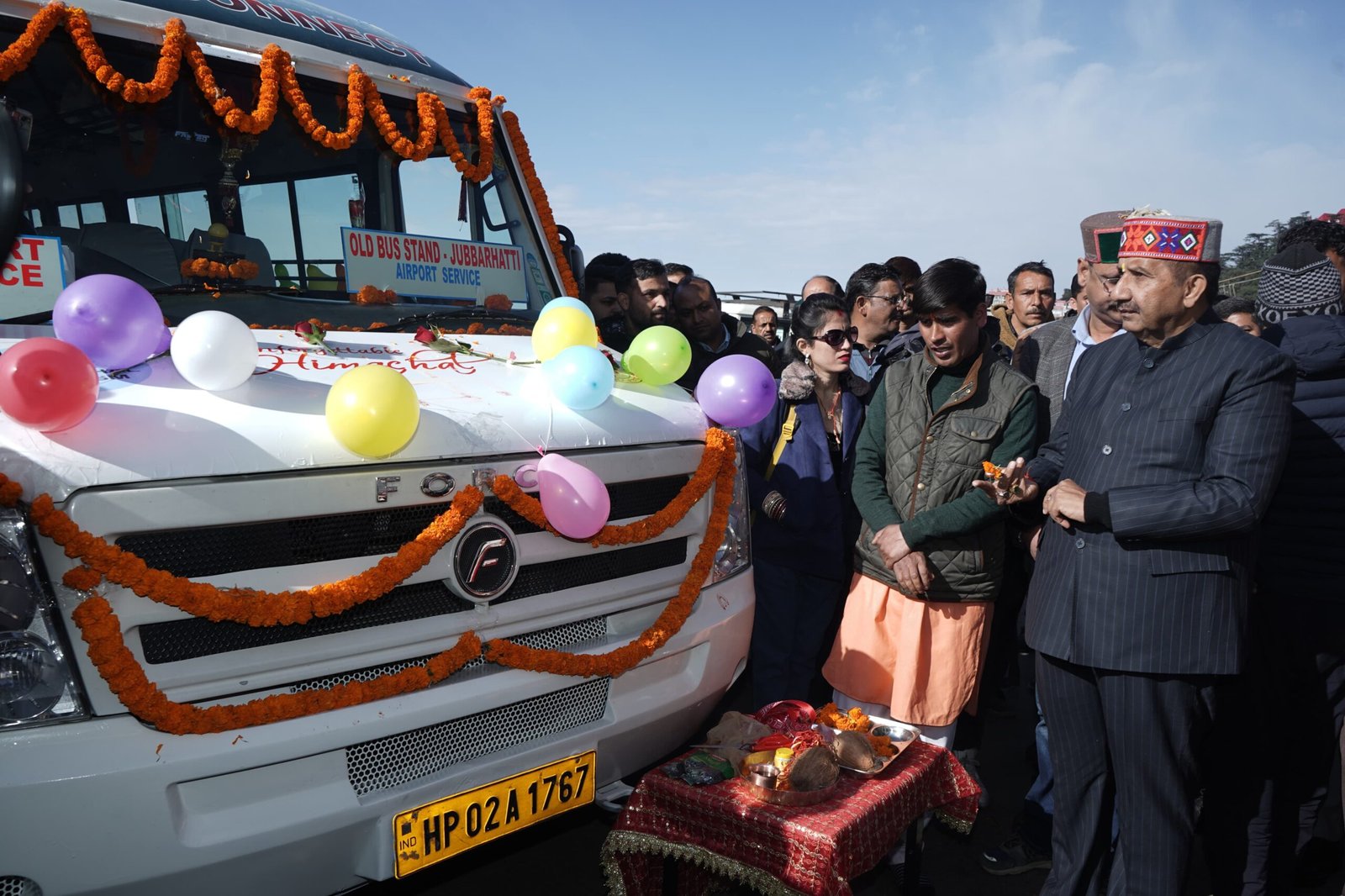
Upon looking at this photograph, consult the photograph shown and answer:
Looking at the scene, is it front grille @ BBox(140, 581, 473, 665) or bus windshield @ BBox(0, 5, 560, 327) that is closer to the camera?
front grille @ BBox(140, 581, 473, 665)

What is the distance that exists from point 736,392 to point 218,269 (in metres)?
1.73

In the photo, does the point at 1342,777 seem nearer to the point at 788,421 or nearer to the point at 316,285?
the point at 788,421

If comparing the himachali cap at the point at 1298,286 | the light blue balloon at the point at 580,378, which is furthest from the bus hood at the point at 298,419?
the himachali cap at the point at 1298,286

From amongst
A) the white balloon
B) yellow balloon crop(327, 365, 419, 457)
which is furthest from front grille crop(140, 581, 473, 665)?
the white balloon

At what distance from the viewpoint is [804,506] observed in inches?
152

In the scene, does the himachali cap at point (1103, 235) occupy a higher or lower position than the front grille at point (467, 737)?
higher

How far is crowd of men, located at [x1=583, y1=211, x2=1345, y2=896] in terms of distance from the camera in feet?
8.64

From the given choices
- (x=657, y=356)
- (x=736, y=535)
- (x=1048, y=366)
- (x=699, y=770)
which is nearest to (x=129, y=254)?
(x=657, y=356)

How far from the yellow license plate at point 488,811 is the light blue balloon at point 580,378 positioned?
3.39 ft

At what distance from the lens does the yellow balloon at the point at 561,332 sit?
3.19 meters

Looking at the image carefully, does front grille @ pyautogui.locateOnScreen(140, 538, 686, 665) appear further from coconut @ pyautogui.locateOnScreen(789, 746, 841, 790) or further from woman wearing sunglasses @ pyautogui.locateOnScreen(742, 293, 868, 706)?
woman wearing sunglasses @ pyautogui.locateOnScreen(742, 293, 868, 706)

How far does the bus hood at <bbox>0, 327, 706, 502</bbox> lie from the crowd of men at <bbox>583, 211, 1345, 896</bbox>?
1102 millimetres

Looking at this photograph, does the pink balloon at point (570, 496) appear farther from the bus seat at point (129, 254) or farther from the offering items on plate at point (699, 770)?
the bus seat at point (129, 254)

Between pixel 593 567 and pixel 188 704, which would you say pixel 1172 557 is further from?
pixel 188 704
